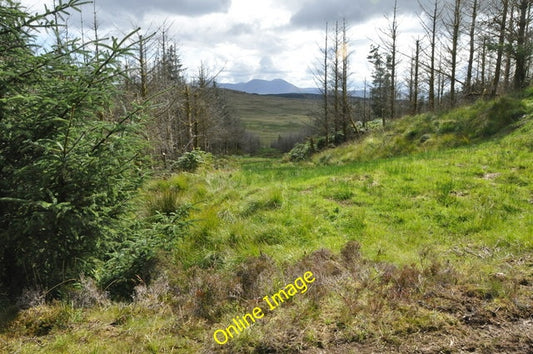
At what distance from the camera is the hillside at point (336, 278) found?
3.00 m

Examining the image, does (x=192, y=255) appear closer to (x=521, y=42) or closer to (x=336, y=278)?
(x=336, y=278)

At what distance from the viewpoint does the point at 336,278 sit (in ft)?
12.8

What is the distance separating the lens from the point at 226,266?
5.12 metres

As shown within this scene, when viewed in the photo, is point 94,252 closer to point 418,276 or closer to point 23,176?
point 23,176

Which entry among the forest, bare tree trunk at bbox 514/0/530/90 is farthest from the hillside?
bare tree trunk at bbox 514/0/530/90

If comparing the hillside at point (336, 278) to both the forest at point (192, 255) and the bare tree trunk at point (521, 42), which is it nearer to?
the forest at point (192, 255)

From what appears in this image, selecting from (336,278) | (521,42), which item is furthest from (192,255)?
(521,42)

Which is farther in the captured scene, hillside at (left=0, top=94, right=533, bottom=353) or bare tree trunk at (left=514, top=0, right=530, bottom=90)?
bare tree trunk at (left=514, top=0, right=530, bottom=90)

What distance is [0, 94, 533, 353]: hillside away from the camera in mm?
3000

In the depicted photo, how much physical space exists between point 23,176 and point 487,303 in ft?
17.0

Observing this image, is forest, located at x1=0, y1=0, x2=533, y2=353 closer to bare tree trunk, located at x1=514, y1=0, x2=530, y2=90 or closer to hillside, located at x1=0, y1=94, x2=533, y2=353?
hillside, located at x1=0, y1=94, x2=533, y2=353

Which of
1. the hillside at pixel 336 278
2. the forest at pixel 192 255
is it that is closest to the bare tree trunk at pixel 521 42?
the hillside at pixel 336 278

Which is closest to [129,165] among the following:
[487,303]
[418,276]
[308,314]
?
[308,314]

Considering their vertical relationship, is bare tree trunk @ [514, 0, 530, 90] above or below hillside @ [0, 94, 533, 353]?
above
